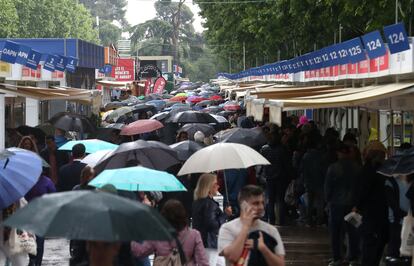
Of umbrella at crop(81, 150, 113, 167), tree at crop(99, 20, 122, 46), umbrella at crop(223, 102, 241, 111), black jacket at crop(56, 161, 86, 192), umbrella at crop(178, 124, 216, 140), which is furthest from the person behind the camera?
tree at crop(99, 20, 122, 46)

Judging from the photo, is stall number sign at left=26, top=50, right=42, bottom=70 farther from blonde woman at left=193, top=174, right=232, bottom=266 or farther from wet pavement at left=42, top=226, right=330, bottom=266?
blonde woman at left=193, top=174, right=232, bottom=266

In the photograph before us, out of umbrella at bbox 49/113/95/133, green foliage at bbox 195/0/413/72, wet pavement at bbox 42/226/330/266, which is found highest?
green foliage at bbox 195/0/413/72

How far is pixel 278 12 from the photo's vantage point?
106 feet

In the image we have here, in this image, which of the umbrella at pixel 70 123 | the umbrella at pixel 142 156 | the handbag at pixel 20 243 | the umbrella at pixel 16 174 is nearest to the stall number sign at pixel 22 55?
the umbrella at pixel 70 123

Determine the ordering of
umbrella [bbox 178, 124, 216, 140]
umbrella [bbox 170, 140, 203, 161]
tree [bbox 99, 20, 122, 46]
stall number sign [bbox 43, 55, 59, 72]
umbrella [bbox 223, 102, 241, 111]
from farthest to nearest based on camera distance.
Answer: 1. tree [bbox 99, 20, 122, 46]
2. umbrella [bbox 223, 102, 241, 111]
3. stall number sign [bbox 43, 55, 59, 72]
4. umbrella [bbox 178, 124, 216, 140]
5. umbrella [bbox 170, 140, 203, 161]

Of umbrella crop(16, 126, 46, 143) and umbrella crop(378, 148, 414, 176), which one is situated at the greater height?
umbrella crop(16, 126, 46, 143)

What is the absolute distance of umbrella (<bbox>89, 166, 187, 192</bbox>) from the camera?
997cm

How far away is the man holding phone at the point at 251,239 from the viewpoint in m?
7.41

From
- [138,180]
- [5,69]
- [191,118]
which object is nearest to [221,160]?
[138,180]

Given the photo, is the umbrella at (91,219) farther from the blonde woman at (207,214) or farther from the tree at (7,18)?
the tree at (7,18)

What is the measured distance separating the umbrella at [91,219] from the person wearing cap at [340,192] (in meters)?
7.98

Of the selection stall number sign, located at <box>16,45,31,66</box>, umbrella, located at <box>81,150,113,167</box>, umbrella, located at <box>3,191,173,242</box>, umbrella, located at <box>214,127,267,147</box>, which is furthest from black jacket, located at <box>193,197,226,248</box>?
stall number sign, located at <box>16,45,31,66</box>

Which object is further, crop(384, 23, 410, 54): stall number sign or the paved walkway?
the paved walkway

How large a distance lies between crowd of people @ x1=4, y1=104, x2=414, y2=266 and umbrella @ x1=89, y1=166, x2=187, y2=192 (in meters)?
0.17
